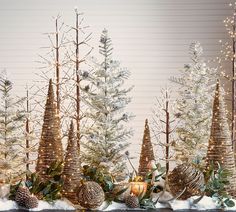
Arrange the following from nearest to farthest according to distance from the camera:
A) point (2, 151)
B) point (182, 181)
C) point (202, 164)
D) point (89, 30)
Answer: point (182, 181) < point (202, 164) < point (2, 151) < point (89, 30)

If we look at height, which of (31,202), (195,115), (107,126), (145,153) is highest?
(195,115)

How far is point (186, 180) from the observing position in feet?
10.8

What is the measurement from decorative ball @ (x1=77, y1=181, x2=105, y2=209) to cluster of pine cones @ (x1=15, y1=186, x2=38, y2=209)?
0.23 meters

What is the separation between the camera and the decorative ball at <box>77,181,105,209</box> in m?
3.19

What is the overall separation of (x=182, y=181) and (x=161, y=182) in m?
0.19

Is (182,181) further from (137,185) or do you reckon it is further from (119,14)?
(119,14)

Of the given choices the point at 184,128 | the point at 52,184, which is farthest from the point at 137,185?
the point at 184,128

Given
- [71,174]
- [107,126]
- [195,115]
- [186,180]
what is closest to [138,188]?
[186,180]

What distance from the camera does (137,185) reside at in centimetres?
332

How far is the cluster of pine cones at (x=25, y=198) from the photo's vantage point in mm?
3232

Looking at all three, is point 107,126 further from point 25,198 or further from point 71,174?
point 25,198

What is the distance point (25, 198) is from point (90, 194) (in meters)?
0.34

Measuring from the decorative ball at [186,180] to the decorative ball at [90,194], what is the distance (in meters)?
0.40

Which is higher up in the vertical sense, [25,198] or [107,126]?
[107,126]
